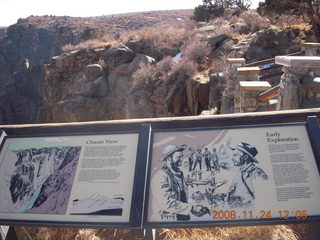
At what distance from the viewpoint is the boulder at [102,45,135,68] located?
2052 cm

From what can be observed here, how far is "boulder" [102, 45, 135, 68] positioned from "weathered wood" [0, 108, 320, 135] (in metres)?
17.9

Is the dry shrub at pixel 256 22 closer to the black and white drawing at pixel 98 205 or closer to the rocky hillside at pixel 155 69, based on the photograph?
the rocky hillside at pixel 155 69

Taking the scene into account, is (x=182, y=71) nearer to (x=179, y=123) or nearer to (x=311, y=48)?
(x=311, y=48)

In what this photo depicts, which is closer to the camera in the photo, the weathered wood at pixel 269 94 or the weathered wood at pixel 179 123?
the weathered wood at pixel 179 123

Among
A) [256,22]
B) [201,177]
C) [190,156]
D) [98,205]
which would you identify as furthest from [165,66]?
[98,205]

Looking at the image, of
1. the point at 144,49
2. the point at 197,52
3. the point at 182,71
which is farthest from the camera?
the point at 144,49

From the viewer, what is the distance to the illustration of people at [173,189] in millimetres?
2273

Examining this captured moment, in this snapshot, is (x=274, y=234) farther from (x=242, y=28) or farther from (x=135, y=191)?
(x=242, y=28)

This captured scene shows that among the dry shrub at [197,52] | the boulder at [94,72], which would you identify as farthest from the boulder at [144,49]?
the dry shrub at [197,52]

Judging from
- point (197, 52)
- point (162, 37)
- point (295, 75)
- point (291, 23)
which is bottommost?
point (295, 75)

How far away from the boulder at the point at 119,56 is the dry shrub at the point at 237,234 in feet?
60.7

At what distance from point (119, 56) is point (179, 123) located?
1869cm

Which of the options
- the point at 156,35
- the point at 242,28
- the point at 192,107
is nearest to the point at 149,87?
the point at 192,107

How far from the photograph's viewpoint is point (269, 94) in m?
5.94
